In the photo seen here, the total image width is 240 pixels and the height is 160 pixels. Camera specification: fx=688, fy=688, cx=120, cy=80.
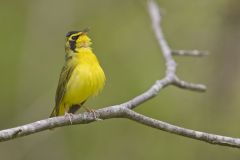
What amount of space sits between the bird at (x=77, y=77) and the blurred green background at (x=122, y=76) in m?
1.87

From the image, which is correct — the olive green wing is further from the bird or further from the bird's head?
the bird's head

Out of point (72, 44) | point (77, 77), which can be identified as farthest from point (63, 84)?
point (72, 44)

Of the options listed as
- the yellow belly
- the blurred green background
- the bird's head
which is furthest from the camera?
the blurred green background

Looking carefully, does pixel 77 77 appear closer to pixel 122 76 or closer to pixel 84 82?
pixel 84 82

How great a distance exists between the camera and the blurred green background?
8.38 metres

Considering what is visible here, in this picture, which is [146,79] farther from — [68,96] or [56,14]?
[68,96]

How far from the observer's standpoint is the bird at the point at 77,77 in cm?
579

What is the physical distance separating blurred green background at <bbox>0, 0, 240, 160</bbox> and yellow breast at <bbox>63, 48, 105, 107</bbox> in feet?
6.62

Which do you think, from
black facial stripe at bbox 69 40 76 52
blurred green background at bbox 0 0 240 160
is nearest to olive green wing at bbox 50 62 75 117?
black facial stripe at bbox 69 40 76 52

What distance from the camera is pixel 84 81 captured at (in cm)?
579

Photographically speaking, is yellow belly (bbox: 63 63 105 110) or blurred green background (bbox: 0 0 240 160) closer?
yellow belly (bbox: 63 63 105 110)

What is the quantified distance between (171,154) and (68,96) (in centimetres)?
312

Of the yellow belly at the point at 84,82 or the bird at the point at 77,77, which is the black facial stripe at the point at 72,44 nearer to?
the bird at the point at 77,77

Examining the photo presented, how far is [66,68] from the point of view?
6055mm
